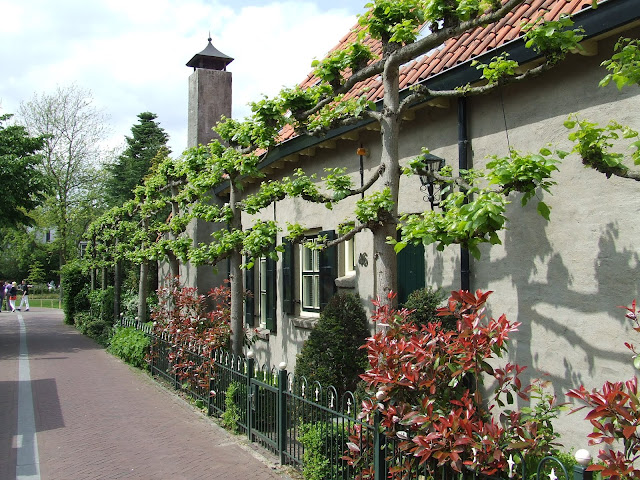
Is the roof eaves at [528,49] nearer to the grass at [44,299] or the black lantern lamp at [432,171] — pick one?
the black lantern lamp at [432,171]

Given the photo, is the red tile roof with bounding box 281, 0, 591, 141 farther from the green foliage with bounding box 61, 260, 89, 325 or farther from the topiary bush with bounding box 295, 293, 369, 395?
the green foliage with bounding box 61, 260, 89, 325

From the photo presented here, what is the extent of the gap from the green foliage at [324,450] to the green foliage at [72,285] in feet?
72.1

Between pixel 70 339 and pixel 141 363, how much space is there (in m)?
7.90

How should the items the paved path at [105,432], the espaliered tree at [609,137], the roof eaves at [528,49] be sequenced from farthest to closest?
the paved path at [105,432]
the roof eaves at [528,49]
the espaliered tree at [609,137]

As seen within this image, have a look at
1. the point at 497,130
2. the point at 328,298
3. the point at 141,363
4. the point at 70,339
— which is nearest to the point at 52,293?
the point at 70,339

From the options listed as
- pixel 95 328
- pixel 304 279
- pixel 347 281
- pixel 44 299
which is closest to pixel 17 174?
pixel 95 328

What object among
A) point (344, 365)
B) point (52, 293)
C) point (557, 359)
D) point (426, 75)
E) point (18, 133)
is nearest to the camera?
point (557, 359)

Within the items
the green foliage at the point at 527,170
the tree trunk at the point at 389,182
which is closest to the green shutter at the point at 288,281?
the tree trunk at the point at 389,182

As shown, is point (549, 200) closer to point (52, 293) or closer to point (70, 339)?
point (70, 339)

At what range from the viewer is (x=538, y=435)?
3.75 metres

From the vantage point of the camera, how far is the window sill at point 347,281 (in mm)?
8922

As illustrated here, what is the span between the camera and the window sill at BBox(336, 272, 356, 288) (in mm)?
8922

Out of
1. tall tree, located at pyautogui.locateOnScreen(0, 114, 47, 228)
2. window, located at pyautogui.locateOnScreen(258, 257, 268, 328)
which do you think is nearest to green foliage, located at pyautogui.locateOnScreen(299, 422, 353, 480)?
window, located at pyautogui.locateOnScreen(258, 257, 268, 328)

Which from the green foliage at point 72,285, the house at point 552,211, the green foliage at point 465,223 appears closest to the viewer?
the green foliage at point 465,223
